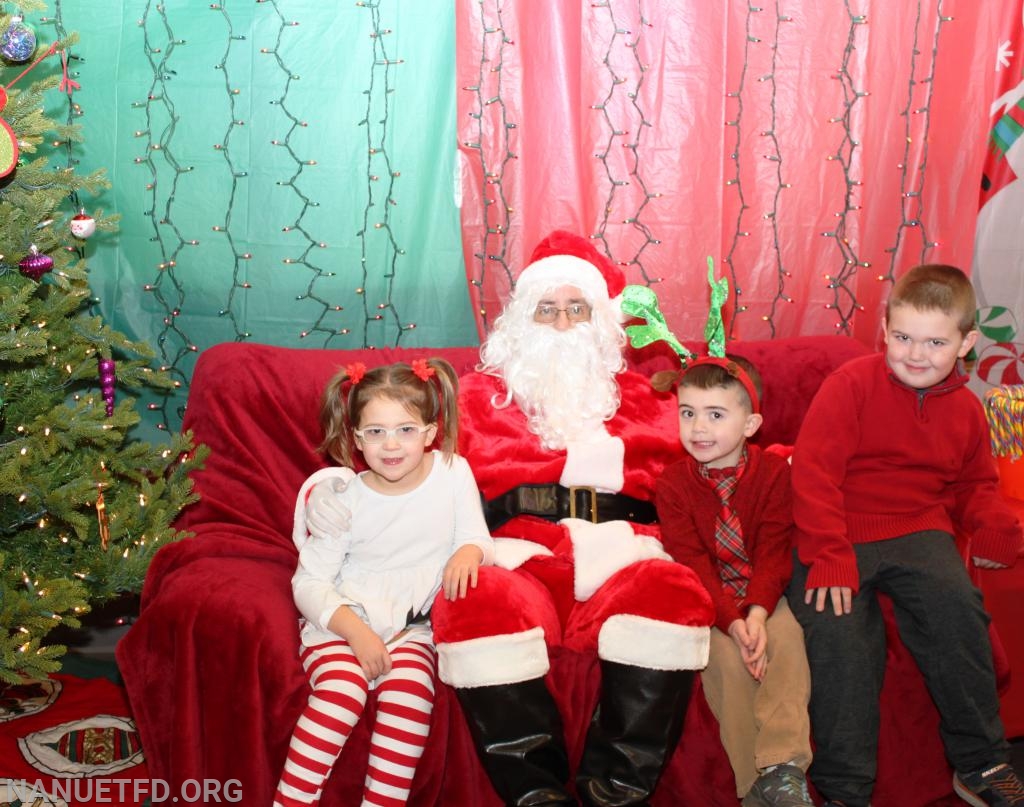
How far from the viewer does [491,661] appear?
2.15m

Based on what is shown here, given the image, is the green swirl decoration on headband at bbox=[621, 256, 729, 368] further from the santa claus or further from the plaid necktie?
the plaid necktie

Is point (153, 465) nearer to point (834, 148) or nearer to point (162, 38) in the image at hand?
point (162, 38)

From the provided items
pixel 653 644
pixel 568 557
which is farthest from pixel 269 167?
pixel 653 644

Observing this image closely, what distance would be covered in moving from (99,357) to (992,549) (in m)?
2.62

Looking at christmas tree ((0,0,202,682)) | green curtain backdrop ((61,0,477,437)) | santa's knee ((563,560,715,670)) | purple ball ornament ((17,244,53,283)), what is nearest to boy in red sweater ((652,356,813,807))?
santa's knee ((563,560,715,670))

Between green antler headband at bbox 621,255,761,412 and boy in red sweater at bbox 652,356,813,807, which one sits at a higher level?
green antler headband at bbox 621,255,761,412

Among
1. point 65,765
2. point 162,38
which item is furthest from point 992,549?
point 162,38

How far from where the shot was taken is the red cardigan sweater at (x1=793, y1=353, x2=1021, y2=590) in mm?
2461

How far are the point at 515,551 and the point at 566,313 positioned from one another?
0.76 meters

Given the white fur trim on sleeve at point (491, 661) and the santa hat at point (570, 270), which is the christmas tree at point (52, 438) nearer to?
the white fur trim on sleeve at point (491, 661)

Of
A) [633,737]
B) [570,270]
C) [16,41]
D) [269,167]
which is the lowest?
[633,737]

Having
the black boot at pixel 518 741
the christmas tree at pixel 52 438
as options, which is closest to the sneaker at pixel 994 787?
the black boot at pixel 518 741

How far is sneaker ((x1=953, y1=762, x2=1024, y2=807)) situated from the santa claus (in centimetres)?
73

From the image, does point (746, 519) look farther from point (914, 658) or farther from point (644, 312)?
point (644, 312)
